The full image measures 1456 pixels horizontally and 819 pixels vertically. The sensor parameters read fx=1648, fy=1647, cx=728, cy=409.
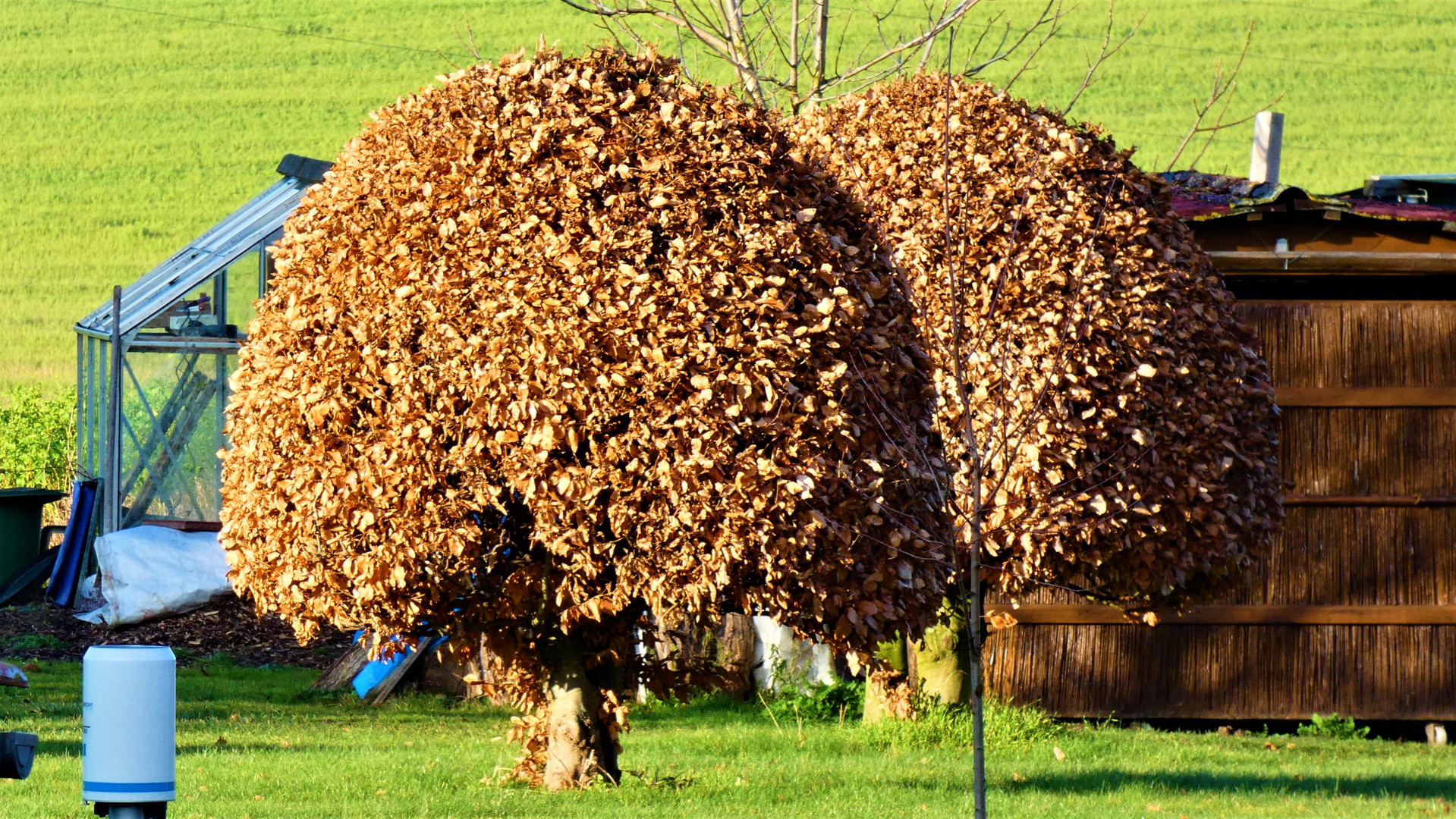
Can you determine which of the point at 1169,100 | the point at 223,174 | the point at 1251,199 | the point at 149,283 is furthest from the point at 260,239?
the point at 1169,100

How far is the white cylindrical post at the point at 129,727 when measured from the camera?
3215mm

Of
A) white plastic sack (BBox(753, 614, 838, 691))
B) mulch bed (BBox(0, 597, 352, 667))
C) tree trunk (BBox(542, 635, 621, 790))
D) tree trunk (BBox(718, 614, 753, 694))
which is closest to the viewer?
tree trunk (BBox(542, 635, 621, 790))

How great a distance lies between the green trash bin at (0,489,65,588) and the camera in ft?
56.1

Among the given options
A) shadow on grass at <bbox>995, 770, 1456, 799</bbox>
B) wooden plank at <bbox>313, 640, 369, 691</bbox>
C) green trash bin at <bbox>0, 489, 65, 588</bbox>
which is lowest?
shadow on grass at <bbox>995, 770, 1456, 799</bbox>

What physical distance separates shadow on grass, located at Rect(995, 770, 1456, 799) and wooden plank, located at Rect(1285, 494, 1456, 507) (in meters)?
2.53

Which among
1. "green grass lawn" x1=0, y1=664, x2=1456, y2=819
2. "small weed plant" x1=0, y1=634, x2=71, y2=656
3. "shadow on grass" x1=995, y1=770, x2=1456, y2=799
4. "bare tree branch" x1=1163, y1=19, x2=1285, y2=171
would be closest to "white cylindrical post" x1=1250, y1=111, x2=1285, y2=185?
"bare tree branch" x1=1163, y1=19, x2=1285, y2=171

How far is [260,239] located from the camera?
1689 cm

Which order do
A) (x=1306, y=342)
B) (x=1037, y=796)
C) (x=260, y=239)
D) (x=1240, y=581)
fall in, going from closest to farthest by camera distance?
(x=1037, y=796) < (x=1240, y=581) < (x=1306, y=342) < (x=260, y=239)

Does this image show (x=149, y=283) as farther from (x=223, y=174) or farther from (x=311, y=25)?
(x=311, y=25)

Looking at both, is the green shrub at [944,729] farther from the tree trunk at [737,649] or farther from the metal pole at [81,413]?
the metal pole at [81,413]

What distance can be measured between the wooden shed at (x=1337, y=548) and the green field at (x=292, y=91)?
26.7 m

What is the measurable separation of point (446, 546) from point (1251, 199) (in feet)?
24.9

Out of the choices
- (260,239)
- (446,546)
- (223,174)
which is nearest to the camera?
(446,546)

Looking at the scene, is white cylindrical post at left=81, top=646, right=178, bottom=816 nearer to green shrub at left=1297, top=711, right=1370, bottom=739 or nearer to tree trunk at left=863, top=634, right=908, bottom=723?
tree trunk at left=863, top=634, right=908, bottom=723
